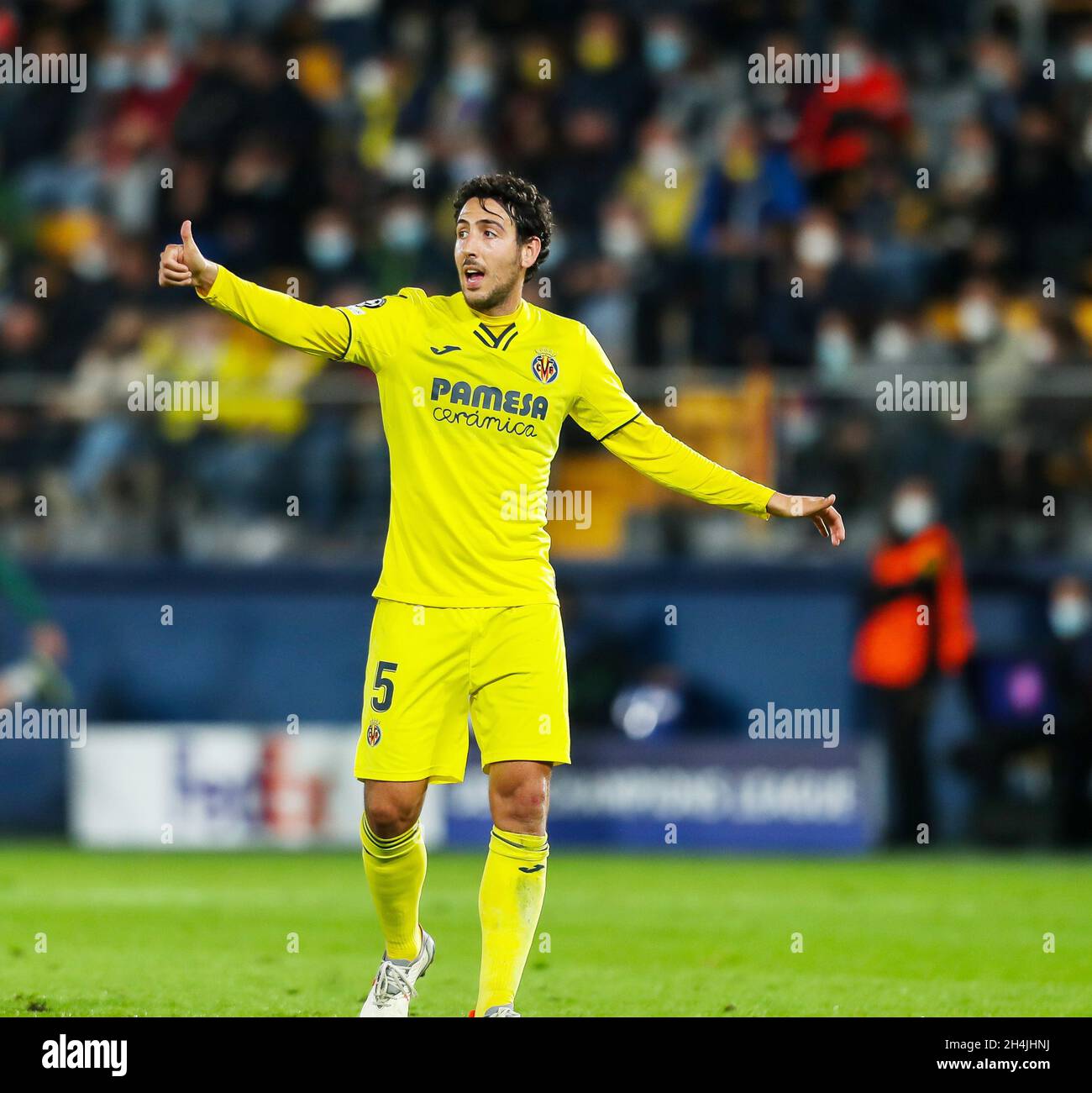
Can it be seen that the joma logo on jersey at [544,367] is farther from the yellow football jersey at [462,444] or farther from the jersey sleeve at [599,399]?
the jersey sleeve at [599,399]

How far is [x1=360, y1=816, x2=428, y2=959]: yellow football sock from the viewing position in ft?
24.0

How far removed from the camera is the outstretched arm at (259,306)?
6.79 meters

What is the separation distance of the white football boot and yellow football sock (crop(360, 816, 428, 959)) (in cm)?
6

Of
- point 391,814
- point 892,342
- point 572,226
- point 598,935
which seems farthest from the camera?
point 572,226

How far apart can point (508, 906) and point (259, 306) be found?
213cm

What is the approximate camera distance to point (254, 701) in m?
15.5

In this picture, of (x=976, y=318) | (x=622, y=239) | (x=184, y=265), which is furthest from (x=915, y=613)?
(x=184, y=265)

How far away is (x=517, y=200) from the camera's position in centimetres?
727

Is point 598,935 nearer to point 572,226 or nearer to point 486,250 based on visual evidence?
point 486,250

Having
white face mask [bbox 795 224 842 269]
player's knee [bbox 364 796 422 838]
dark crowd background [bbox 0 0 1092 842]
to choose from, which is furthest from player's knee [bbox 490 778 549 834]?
white face mask [bbox 795 224 842 269]

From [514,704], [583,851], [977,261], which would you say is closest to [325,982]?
[514,704]

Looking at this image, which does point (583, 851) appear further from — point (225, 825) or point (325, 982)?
point (325, 982)

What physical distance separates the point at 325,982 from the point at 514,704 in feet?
6.51

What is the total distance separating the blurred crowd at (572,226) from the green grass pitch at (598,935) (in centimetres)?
261
